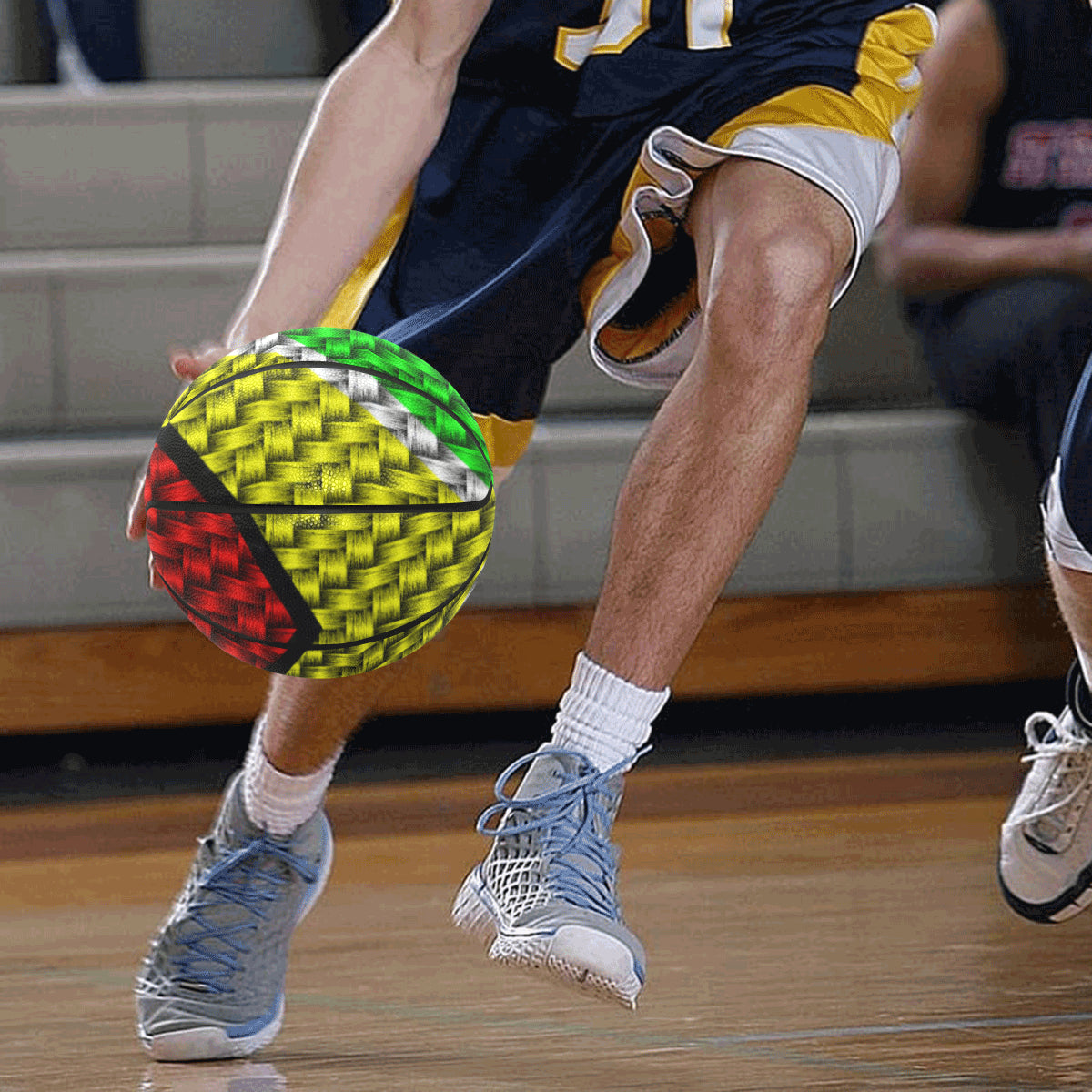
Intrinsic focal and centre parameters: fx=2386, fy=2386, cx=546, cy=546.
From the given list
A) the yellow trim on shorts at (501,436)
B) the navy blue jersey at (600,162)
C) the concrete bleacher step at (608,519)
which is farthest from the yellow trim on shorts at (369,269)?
the concrete bleacher step at (608,519)

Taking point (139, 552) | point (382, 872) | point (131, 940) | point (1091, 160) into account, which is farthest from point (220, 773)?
point (1091, 160)

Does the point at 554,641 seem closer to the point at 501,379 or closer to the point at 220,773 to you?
the point at 220,773

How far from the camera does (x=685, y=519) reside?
1209mm

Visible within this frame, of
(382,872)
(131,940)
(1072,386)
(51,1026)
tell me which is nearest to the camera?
(51,1026)

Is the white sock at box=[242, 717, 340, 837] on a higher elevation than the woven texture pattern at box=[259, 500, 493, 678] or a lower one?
lower

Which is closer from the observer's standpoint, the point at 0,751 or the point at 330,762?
the point at 330,762

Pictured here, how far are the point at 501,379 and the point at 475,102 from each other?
0.19 metres

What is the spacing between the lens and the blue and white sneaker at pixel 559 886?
1.08 meters

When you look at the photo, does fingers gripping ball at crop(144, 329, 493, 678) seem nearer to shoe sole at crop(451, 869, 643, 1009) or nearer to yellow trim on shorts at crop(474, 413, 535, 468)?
shoe sole at crop(451, 869, 643, 1009)

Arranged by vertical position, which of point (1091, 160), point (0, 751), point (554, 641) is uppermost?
point (1091, 160)

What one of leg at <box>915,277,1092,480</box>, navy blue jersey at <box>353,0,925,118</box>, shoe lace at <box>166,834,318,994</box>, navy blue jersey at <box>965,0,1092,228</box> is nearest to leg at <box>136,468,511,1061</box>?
shoe lace at <box>166,834,318,994</box>

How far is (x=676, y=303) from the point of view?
1385 millimetres

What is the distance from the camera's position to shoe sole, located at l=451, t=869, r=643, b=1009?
1.08 meters

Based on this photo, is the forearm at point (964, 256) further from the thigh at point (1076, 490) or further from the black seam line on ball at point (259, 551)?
the black seam line on ball at point (259, 551)
